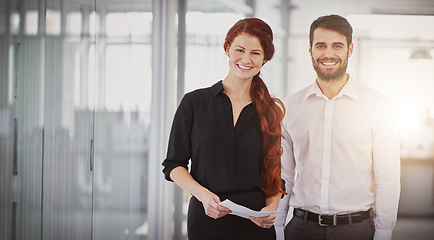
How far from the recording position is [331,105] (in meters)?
2.79

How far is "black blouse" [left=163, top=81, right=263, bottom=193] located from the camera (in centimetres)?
218

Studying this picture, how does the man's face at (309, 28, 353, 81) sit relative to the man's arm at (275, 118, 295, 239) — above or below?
above

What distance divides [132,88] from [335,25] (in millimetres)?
1559

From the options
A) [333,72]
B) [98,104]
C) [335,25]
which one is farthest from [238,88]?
[98,104]

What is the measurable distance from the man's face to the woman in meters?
0.64

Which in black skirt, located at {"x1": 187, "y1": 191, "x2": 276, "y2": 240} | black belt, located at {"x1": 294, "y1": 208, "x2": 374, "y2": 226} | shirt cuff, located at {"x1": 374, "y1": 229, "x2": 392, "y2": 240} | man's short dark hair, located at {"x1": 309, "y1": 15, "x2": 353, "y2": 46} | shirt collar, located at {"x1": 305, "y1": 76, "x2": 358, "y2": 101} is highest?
man's short dark hair, located at {"x1": 309, "y1": 15, "x2": 353, "y2": 46}

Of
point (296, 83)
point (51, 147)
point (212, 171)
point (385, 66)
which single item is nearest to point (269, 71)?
point (296, 83)

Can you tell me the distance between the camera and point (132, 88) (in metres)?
3.50

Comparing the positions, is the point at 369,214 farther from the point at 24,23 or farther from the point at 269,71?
the point at 24,23

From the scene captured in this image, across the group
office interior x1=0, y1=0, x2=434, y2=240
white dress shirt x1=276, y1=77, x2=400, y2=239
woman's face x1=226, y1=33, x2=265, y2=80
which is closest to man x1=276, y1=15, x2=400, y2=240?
white dress shirt x1=276, y1=77, x2=400, y2=239

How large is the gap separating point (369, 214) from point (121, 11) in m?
2.18

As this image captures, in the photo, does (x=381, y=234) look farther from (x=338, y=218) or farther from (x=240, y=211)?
(x=240, y=211)

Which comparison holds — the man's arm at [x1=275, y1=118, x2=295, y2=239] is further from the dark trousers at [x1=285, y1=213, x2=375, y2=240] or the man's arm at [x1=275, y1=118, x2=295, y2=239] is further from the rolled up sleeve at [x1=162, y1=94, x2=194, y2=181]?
the rolled up sleeve at [x1=162, y1=94, x2=194, y2=181]

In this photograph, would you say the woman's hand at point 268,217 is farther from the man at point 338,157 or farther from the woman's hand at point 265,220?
the man at point 338,157
